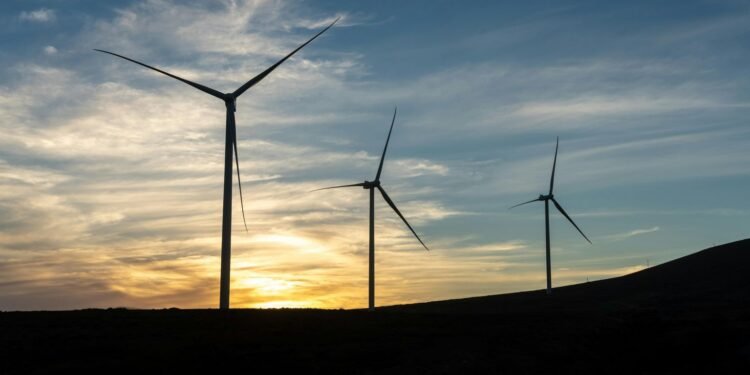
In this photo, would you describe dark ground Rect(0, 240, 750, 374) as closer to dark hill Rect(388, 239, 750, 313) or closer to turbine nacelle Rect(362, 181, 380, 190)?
turbine nacelle Rect(362, 181, 380, 190)

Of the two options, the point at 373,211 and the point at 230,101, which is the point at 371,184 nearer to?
the point at 373,211

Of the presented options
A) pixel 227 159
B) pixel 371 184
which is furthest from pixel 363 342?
pixel 371 184

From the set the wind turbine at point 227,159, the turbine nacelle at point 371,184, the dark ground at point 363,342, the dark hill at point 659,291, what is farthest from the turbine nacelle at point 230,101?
the dark hill at point 659,291

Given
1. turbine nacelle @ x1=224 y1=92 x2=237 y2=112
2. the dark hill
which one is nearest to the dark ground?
turbine nacelle @ x1=224 y1=92 x2=237 y2=112

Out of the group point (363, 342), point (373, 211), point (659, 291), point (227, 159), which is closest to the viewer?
point (363, 342)

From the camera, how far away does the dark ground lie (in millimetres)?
49594

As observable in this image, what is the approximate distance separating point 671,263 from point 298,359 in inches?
5718

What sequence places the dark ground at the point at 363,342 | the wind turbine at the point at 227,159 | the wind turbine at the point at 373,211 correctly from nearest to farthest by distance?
the dark ground at the point at 363,342 → the wind turbine at the point at 227,159 → the wind turbine at the point at 373,211

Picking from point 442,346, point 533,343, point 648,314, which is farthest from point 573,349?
point 648,314

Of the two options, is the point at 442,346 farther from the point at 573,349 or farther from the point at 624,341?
the point at 624,341

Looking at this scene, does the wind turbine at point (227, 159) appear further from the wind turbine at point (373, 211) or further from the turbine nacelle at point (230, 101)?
the wind turbine at point (373, 211)

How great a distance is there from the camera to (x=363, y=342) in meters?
57.4

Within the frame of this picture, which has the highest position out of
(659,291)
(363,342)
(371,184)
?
(371,184)

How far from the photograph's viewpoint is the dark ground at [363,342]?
4959 cm
